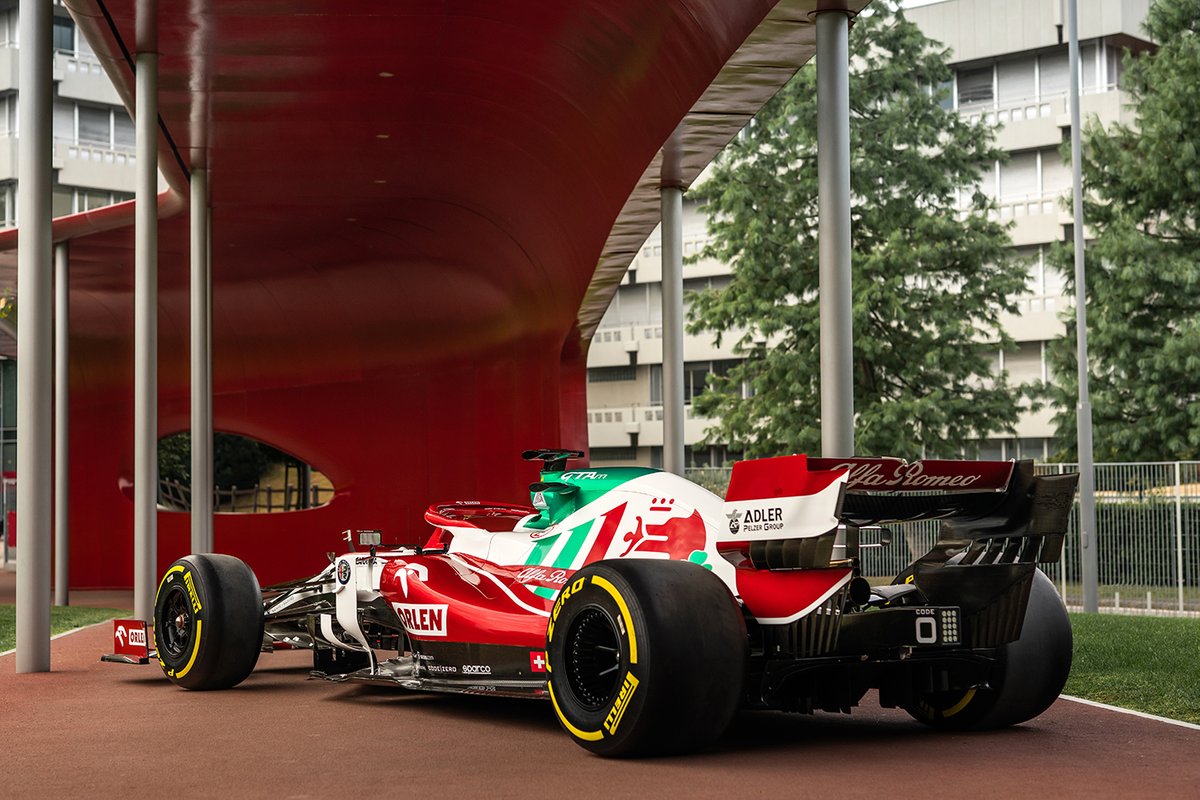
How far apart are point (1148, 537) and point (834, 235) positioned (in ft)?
44.6

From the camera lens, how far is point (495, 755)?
290 inches

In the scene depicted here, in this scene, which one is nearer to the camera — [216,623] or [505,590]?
[505,590]

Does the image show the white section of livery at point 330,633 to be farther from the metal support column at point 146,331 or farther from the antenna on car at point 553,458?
the metal support column at point 146,331

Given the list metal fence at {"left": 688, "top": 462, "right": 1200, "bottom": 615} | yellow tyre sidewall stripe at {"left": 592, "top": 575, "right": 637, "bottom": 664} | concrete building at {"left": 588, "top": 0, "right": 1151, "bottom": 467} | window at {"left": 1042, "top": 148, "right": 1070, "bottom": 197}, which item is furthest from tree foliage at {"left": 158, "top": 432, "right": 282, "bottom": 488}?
yellow tyre sidewall stripe at {"left": 592, "top": 575, "right": 637, "bottom": 664}

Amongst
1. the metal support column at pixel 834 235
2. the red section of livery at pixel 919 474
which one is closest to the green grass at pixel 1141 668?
the red section of livery at pixel 919 474

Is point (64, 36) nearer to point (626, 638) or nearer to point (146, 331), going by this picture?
point (146, 331)

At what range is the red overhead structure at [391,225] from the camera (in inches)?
561

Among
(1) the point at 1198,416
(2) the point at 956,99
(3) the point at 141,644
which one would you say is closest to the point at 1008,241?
(1) the point at 1198,416

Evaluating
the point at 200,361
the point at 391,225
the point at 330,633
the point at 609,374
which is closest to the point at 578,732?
the point at 330,633

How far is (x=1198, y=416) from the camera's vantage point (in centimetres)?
3019

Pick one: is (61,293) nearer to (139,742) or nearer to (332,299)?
(332,299)

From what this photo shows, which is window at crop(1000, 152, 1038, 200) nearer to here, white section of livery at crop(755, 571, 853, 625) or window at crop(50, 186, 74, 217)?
window at crop(50, 186, 74, 217)

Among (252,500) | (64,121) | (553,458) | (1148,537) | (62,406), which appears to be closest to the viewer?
(553,458)

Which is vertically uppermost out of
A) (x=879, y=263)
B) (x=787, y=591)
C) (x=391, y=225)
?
(x=879, y=263)
